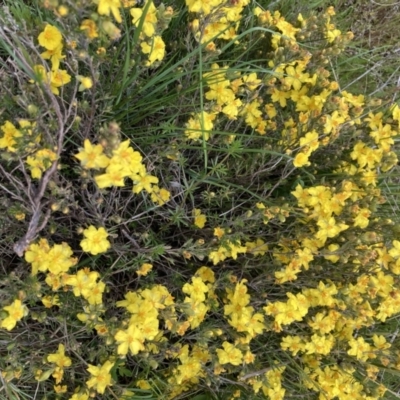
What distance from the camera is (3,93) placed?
6.05 ft

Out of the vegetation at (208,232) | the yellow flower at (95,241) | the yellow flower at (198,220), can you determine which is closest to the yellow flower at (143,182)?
the vegetation at (208,232)

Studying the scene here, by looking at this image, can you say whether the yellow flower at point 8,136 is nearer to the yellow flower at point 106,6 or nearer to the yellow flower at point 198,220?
the yellow flower at point 106,6

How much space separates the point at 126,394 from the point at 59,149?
1099 mm

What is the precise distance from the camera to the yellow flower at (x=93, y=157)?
141 centimetres

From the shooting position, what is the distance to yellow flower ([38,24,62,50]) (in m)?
1.56

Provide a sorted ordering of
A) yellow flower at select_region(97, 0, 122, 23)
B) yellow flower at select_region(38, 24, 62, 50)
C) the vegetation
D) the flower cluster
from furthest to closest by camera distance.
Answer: the vegetation, yellow flower at select_region(38, 24, 62, 50), the flower cluster, yellow flower at select_region(97, 0, 122, 23)

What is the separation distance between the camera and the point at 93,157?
1433 mm

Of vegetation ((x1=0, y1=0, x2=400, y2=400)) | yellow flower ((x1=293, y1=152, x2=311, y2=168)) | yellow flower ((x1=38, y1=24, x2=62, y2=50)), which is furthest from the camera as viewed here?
yellow flower ((x1=293, y1=152, x2=311, y2=168))

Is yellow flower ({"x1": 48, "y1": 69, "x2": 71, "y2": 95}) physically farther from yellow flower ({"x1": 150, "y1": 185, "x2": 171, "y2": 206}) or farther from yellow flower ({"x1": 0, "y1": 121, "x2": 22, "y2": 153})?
yellow flower ({"x1": 150, "y1": 185, "x2": 171, "y2": 206})

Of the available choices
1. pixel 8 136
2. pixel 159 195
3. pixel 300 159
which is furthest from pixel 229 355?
pixel 8 136

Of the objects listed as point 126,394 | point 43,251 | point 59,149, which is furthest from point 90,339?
point 59,149

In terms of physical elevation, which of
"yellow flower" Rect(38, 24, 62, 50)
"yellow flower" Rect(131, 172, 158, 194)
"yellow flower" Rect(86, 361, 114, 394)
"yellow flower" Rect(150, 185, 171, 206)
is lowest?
"yellow flower" Rect(86, 361, 114, 394)

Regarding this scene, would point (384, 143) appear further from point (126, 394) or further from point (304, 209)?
point (126, 394)

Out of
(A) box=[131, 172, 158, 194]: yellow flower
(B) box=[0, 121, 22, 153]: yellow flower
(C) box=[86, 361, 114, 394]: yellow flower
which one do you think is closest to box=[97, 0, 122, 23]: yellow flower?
(B) box=[0, 121, 22, 153]: yellow flower
